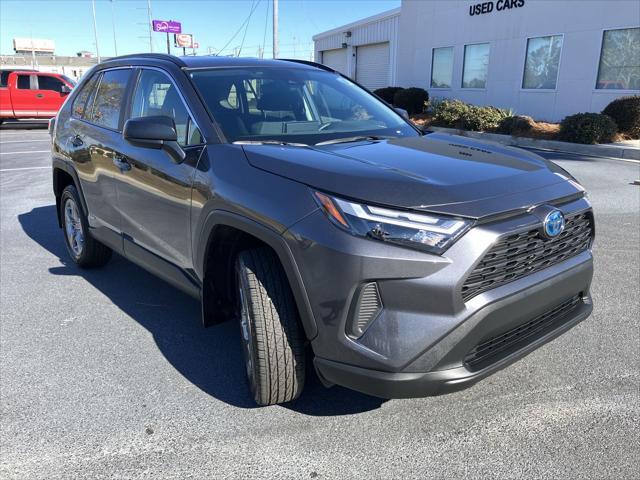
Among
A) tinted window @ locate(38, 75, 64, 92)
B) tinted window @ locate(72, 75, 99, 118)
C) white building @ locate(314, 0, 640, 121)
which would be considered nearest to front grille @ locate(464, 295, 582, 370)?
tinted window @ locate(72, 75, 99, 118)

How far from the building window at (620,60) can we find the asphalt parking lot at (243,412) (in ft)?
41.7

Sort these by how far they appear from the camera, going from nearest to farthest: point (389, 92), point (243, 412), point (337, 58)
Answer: point (243, 412) < point (389, 92) < point (337, 58)

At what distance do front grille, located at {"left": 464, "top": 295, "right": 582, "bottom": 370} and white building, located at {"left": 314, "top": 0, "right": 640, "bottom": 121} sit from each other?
14159 mm

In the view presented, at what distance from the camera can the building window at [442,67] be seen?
20359mm

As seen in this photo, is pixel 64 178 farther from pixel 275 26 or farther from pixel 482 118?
pixel 275 26

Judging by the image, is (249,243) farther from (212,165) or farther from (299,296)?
(299,296)

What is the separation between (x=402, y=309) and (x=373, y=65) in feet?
86.0

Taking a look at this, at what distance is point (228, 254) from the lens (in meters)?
2.92

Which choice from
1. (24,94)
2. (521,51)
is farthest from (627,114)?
(24,94)

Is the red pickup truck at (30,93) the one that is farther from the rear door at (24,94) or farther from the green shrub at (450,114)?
the green shrub at (450,114)

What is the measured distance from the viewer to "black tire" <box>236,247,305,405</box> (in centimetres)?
245

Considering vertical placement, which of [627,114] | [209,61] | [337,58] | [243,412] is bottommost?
[243,412]

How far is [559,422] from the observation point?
2635mm

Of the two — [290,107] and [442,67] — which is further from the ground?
[442,67]
